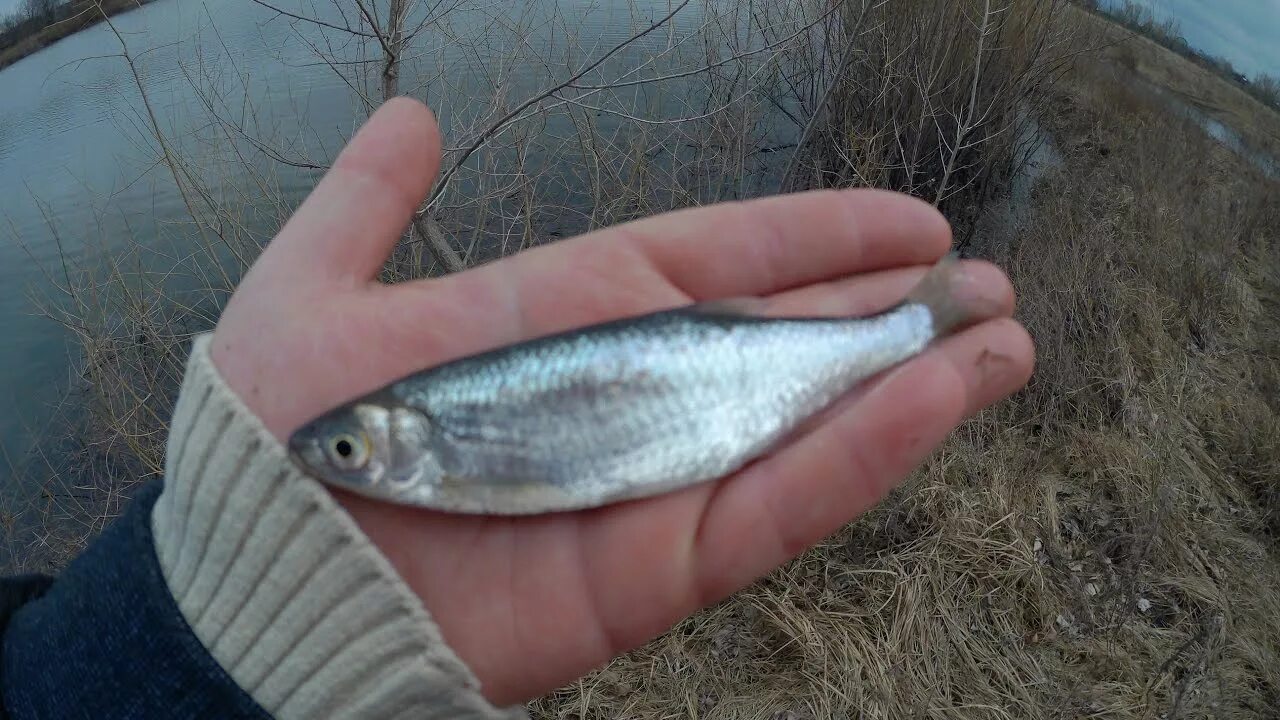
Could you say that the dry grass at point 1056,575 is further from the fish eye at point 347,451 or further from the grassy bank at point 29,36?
the grassy bank at point 29,36

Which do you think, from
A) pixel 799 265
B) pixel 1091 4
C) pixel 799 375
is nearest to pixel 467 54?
pixel 799 265

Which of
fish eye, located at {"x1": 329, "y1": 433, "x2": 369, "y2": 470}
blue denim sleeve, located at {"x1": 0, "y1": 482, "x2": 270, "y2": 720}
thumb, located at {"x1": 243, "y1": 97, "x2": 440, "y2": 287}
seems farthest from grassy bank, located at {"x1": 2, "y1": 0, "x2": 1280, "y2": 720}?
thumb, located at {"x1": 243, "y1": 97, "x2": 440, "y2": 287}

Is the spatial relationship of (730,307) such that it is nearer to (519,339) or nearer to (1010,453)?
(519,339)

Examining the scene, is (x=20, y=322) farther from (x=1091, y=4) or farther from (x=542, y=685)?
(x=1091, y=4)

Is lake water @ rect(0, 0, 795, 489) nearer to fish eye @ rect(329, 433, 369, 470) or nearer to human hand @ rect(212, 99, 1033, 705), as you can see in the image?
human hand @ rect(212, 99, 1033, 705)

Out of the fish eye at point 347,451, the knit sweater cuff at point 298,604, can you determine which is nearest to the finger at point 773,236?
the fish eye at point 347,451
